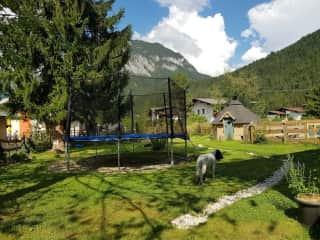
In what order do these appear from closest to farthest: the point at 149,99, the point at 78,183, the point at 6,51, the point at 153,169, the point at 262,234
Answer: the point at 262,234 → the point at 6,51 → the point at 78,183 → the point at 153,169 → the point at 149,99

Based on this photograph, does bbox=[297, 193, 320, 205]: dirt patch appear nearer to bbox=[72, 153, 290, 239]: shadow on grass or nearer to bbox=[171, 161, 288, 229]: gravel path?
bbox=[72, 153, 290, 239]: shadow on grass

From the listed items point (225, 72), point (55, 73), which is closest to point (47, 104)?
point (55, 73)

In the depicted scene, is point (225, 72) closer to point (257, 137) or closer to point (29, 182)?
point (257, 137)

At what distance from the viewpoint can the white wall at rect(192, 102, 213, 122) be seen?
161 ft

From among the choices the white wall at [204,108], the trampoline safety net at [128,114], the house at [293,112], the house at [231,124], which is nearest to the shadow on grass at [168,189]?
the trampoline safety net at [128,114]

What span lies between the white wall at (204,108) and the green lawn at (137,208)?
40768 millimetres

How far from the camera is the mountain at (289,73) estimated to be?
5633 cm

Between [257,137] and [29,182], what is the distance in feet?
48.9

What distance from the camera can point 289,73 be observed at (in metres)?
60.3

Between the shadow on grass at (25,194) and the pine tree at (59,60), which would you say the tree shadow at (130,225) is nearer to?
the shadow on grass at (25,194)

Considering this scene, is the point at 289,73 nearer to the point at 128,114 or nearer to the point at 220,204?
the point at 128,114

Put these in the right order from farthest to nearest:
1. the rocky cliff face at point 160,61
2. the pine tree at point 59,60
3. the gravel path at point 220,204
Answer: the rocky cliff face at point 160,61 < the pine tree at point 59,60 < the gravel path at point 220,204

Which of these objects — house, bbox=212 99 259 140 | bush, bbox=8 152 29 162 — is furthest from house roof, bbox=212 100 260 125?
bush, bbox=8 152 29 162

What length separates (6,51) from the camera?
6871mm
